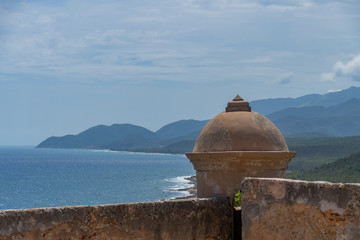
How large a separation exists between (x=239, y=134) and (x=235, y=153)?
1.20 ft

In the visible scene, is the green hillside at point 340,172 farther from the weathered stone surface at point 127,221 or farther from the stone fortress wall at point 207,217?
the stone fortress wall at point 207,217

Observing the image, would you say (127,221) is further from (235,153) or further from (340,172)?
(340,172)

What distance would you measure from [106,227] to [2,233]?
921 mm

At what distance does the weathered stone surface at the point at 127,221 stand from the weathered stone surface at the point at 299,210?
59 cm

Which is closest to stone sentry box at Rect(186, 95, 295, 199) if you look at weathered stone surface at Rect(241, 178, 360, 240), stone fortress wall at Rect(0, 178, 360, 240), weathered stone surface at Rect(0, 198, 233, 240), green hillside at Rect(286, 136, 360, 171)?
weathered stone surface at Rect(0, 198, 233, 240)

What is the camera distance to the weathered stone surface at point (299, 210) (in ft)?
13.9

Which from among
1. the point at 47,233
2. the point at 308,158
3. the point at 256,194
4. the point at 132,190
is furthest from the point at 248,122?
the point at 308,158

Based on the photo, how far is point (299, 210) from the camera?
463cm

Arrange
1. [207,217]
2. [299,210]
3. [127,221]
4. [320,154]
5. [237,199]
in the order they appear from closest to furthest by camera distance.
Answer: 1. [299,210]
2. [127,221]
3. [207,217]
4. [237,199]
5. [320,154]

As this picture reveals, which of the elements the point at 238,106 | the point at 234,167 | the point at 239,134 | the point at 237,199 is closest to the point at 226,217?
the point at 237,199

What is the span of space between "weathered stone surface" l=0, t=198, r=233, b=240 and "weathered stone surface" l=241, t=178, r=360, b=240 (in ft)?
1.93

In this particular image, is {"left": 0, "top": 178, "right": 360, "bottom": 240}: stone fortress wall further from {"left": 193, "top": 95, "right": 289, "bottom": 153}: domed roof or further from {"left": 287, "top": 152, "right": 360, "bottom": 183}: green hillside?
{"left": 287, "top": 152, "right": 360, "bottom": 183}: green hillside

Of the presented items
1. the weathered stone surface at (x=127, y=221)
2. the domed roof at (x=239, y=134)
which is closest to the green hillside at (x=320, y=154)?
the domed roof at (x=239, y=134)

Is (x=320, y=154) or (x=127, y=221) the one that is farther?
(x=320, y=154)
